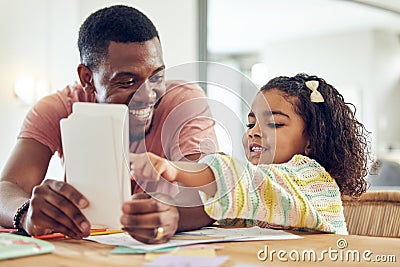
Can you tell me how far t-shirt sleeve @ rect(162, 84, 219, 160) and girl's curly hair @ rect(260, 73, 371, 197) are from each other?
23 centimetres

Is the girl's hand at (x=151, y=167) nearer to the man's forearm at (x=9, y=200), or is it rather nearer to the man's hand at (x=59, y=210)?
the man's hand at (x=59, y=210)

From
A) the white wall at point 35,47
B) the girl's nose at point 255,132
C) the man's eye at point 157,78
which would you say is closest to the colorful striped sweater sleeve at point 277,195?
the girl's nose at point 255,132

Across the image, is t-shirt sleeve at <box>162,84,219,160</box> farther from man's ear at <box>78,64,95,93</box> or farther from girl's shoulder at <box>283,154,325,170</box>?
man's ear at <box>78,64,95,93</box>

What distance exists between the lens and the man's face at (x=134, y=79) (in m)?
1.08

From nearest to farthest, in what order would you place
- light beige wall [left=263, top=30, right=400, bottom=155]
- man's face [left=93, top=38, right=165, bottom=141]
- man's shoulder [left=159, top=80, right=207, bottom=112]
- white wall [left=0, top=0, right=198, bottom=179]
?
1. man's face [left=93, top=38, right=165, bottom=141]
2. man's shoulder [left=159, top=80, right=207, bottom=112]
3. white wall [left=0, top=0, right=198, bottom=179]
4. light beige wall [left=263, top=30, right=400, bottom=155]

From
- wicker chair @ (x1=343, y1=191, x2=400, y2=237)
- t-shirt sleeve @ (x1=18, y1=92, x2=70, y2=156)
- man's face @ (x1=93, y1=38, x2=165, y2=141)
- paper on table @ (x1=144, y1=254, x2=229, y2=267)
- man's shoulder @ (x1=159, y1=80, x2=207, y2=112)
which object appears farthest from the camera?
t-shirt sleeve @ (x1=18, y1=92, x2=70, y2=156)

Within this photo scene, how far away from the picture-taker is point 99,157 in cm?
95

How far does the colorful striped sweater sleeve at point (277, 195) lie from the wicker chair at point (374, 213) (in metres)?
0.28

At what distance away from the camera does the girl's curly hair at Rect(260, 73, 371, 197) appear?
1372mm

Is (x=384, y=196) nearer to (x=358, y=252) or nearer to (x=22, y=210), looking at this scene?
(x=358, y=252)

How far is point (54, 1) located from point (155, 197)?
2.89 metres

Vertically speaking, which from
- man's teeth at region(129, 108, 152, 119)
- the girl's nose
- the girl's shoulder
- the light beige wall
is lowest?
the light beige wall

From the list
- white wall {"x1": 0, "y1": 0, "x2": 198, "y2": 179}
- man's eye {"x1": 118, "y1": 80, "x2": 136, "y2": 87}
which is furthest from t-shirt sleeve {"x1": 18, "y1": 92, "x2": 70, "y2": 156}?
white wall {"x1": 0, "y1": 0, "x2": 198, "y2": 179}

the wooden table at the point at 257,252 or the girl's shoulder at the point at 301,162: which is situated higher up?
the girl's shoulder at the point at 301,162
